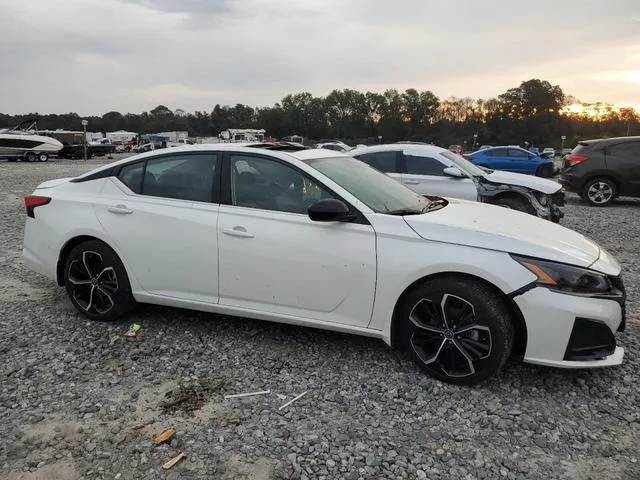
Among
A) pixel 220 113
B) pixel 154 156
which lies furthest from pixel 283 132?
pixel 154 156

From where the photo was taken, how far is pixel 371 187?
A: 156 inches

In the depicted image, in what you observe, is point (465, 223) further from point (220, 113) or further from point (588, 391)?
point (220, 113)

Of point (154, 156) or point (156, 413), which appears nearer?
point (156, 413)

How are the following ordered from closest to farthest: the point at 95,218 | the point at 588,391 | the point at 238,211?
the point at 588,391, the point at 238,211, the point at 95,218

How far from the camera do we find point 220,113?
11081cm

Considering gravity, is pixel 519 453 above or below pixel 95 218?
below

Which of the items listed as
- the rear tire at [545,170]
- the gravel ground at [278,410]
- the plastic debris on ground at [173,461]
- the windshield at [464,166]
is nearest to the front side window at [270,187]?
the gravel ground at [278,410]

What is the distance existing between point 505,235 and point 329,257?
1168 millimetres

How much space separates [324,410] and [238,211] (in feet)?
5.17

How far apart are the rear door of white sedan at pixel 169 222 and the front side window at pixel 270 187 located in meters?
0.19

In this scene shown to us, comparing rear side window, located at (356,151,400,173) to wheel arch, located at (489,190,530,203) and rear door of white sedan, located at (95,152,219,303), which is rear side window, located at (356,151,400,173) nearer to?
wheel arch, located at (489,190,530,203)

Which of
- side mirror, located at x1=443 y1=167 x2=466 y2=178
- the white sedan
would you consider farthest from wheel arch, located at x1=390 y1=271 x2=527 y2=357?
side mirror, located at x1=443 y1=167 x2=466 y2=178

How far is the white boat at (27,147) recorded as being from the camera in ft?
99.7

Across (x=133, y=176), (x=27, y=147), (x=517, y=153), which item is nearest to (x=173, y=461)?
(x=133, y=176)
